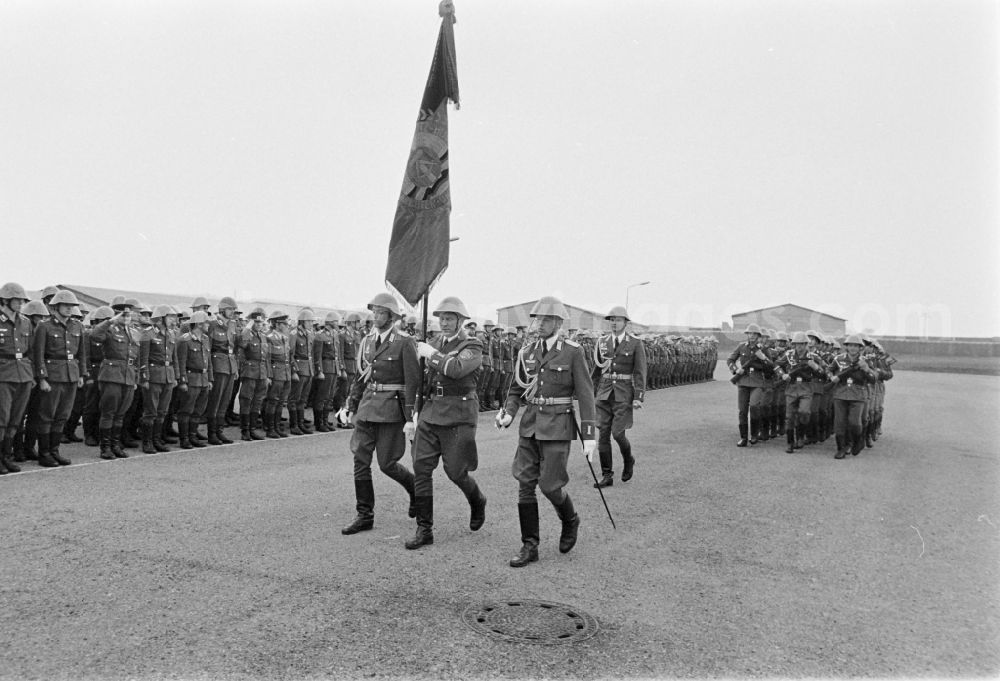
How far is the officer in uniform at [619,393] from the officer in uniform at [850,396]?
4.24 meters

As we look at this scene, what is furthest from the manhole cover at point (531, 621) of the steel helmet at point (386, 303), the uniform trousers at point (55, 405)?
the uniform trousers at point (55, 405)

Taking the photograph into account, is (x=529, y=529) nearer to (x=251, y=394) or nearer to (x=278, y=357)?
(x=251, y=394)

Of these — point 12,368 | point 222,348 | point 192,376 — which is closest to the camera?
point 12,368

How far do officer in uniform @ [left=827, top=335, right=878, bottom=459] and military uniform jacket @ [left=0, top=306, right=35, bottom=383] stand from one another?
10.9 metres

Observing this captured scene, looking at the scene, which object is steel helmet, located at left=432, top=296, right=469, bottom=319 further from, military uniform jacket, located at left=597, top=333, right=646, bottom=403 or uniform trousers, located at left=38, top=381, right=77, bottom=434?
uniform trousers, located at left=38, top=381, right=77, bottom=434

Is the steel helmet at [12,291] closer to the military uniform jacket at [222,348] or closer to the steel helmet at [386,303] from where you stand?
the military uniform jacket at [222,348]

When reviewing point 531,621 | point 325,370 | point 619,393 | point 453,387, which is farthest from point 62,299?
point 531,621

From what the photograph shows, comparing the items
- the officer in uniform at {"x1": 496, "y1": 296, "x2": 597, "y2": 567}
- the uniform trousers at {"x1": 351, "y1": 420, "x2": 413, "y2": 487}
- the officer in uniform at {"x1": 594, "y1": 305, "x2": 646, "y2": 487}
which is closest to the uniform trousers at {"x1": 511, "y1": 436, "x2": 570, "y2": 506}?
the officer in uniform at {"x1": 496, "y1": 296, "x2": 597, "y2": 567}

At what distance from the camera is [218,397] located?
11023 mm

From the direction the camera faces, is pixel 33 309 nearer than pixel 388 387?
No

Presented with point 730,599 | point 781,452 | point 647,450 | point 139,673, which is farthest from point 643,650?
point 781,452

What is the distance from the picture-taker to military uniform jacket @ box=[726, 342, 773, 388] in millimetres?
12156

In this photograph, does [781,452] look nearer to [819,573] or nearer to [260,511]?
[819,573]

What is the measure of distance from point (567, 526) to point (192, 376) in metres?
6.96
